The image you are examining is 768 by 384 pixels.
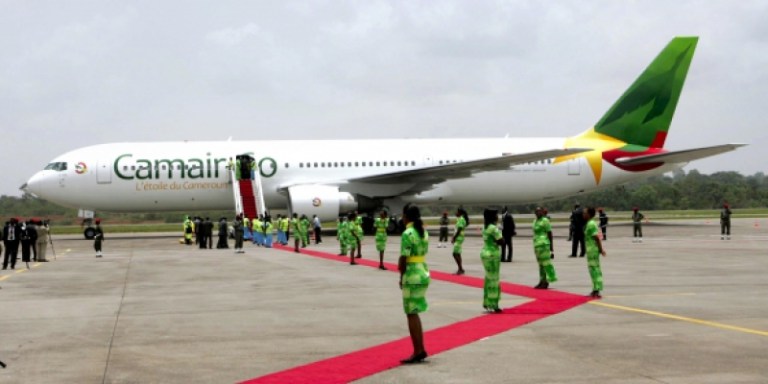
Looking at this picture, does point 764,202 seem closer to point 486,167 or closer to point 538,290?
point 486,167

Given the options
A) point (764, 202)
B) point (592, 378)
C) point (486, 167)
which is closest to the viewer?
point (592, 378)

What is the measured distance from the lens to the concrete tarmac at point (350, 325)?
8039 mm

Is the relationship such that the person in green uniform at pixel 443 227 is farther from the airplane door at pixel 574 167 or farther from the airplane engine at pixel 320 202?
the airplane door at pixel 574 167

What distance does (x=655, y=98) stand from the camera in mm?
42531

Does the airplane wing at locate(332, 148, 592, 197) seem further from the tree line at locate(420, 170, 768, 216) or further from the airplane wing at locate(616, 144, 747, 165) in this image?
the tree line at locate(420, 170, 768, 216)

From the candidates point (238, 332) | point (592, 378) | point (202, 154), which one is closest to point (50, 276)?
point (238, 332)

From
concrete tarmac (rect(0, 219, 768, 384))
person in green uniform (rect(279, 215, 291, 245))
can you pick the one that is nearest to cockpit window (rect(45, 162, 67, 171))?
person in green uniform (rect(279, 215, 291, 245))

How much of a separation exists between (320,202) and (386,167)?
470 cm

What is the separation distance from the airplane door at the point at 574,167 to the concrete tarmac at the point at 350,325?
68.8ft

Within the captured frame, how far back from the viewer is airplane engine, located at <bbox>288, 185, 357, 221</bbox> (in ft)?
123

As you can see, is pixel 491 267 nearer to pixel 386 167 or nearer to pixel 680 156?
pixel 386 167

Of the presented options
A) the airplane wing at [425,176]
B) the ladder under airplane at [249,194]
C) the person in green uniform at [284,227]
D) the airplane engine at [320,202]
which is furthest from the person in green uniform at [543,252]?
the ladder under airplane at [249,194]

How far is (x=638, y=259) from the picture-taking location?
22.4m

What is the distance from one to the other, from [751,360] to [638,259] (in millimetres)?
14556
